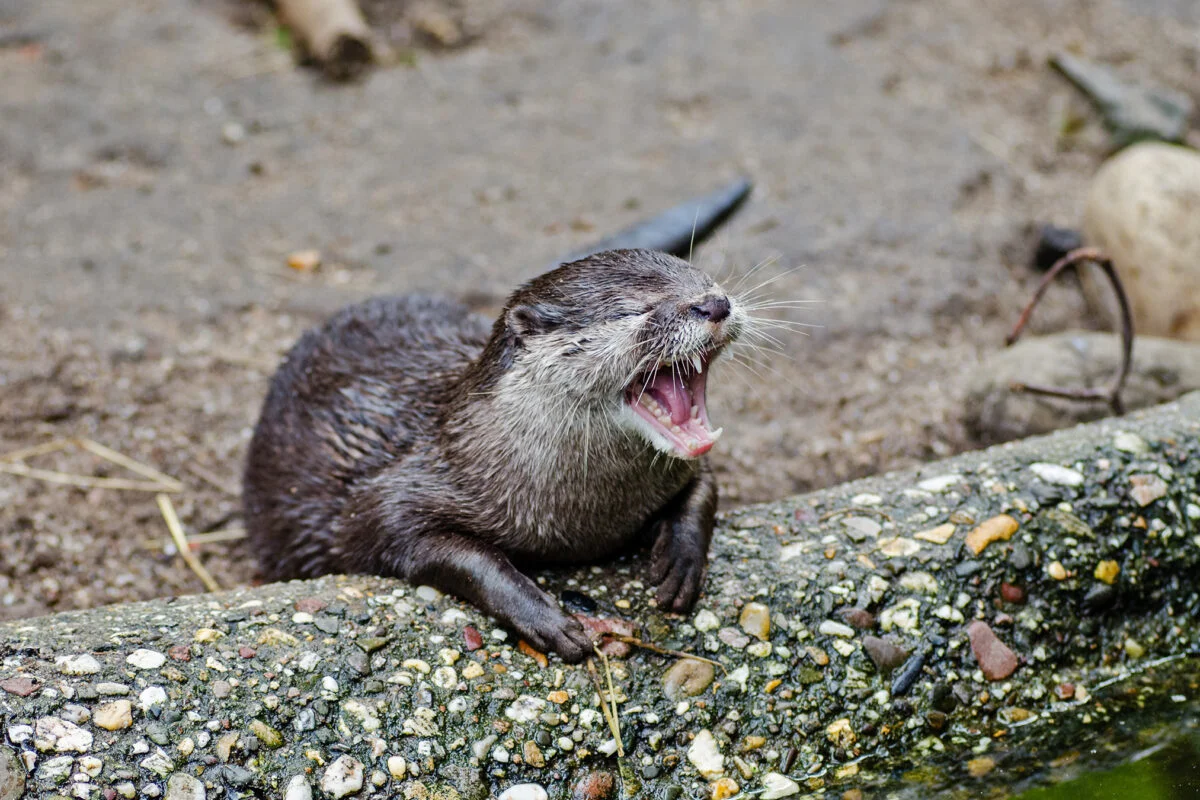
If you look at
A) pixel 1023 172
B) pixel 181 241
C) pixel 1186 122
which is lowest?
pixel 181 241

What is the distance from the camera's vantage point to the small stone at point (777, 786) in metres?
2.23

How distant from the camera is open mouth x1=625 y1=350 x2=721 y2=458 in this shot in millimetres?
2284

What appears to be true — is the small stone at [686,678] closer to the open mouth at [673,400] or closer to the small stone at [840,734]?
the small stone at [840,734]

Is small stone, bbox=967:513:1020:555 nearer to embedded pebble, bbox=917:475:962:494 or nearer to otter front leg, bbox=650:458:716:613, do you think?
embedded pebble, bbox=917:475:962:494

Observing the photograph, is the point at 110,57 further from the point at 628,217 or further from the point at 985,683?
the point at 985,683

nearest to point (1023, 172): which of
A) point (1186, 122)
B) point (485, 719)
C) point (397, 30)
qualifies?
point (1186, 122)

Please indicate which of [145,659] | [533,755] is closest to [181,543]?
[145,659]

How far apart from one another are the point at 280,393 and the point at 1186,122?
3.95 m

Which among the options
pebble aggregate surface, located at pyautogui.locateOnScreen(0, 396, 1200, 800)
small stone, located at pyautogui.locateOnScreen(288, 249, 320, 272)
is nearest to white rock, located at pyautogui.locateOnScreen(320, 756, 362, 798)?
pebble aggregate surface, located at pyautogui.locateOnScreen(0, 396, 1200, 800)

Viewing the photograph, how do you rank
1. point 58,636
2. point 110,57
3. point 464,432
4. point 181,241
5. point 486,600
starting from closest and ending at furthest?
point 58,636 → point 486,600 → point 464,432 → point 181,241 → point 110,57

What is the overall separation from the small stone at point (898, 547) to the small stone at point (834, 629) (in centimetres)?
21

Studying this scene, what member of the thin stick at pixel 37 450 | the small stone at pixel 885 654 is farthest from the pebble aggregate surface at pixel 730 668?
the thin stick at pixel 37 450

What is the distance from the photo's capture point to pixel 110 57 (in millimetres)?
5289

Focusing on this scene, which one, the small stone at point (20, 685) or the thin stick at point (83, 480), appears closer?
the small stone at point (20, 685)
